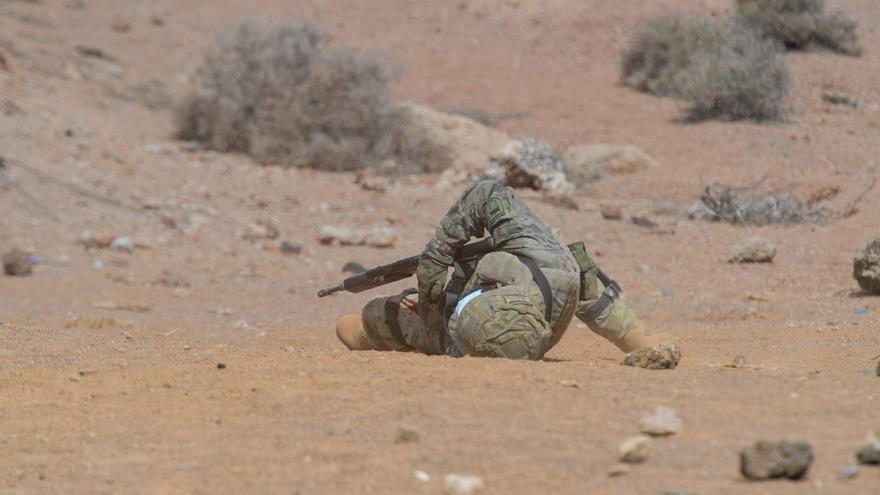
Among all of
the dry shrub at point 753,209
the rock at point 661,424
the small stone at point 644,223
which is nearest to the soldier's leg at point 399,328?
the rock at point 661,424

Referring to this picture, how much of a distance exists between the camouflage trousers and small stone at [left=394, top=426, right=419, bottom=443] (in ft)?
4.52

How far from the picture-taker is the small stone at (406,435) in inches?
167

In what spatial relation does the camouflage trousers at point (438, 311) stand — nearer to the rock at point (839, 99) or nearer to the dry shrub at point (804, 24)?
the rock at point (839, 99)

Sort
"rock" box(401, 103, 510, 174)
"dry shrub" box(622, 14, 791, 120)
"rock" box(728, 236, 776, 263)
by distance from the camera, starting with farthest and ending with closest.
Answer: "dry shrub" box(622, 14, 791, 120) → "rock" box(401, 103, 510, 174) → "rock" box(728, 236, 776, 263)

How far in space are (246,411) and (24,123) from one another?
1066cm

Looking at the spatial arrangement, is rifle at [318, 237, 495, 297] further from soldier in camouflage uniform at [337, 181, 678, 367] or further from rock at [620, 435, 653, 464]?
rock at [620, 435, 653, 464]

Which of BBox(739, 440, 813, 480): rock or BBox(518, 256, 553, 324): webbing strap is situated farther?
BBox(518, 256, 553, 324): webbing strap

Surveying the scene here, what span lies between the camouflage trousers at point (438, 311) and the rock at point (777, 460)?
6.43ft

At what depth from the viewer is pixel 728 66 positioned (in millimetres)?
17141

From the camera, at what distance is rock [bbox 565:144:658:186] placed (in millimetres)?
15039

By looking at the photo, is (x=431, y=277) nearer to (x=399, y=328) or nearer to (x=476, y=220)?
(x=476, y=220)

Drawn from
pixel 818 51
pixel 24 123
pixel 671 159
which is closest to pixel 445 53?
pixel 818 51

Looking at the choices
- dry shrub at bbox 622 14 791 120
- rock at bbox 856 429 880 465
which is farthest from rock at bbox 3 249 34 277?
dry shrub at bbox 622 14 791 120

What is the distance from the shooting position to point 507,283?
18.1ft
